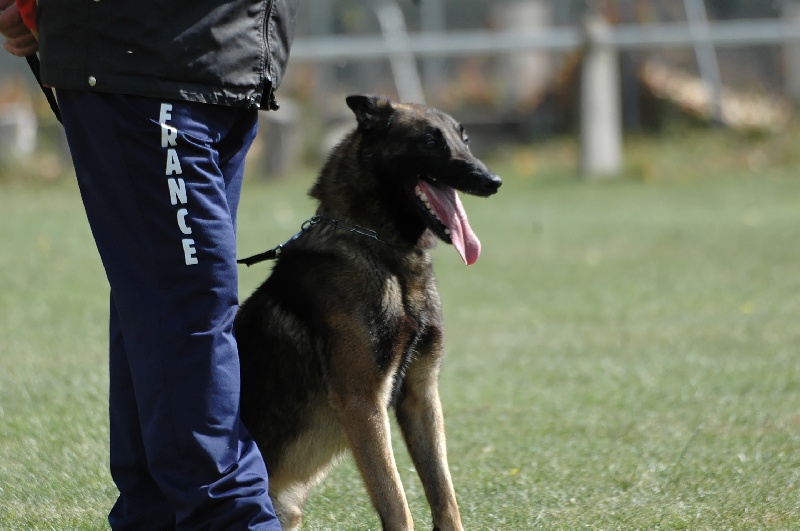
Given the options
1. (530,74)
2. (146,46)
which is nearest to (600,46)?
(530,74)

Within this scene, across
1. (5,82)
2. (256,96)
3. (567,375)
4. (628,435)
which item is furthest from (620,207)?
(5,82)

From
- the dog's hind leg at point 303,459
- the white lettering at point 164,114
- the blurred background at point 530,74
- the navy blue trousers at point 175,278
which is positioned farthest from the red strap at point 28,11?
the blurred background at point 530,74

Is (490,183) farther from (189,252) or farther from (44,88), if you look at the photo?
(44,88)

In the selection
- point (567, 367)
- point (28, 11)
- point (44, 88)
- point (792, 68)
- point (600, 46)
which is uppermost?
point (28, 11)

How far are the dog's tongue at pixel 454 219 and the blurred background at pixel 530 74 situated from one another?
10719mm

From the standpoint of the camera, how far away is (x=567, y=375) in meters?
5.74

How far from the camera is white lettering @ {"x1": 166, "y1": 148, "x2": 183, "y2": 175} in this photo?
263cm

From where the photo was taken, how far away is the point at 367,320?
3133 mm

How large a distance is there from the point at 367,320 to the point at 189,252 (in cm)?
66

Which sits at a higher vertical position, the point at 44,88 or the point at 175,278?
the point at 44,88

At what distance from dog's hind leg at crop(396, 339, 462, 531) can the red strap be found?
1.46 metres

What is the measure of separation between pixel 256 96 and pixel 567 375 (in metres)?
3.35

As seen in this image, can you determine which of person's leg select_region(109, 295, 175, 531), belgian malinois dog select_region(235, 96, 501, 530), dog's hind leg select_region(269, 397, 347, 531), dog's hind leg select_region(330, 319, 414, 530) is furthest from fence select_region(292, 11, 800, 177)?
person's leg select_region(109, 295, 175, 531)

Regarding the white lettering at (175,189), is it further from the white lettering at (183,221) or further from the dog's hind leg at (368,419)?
the dog's hind leg at (368,419)
